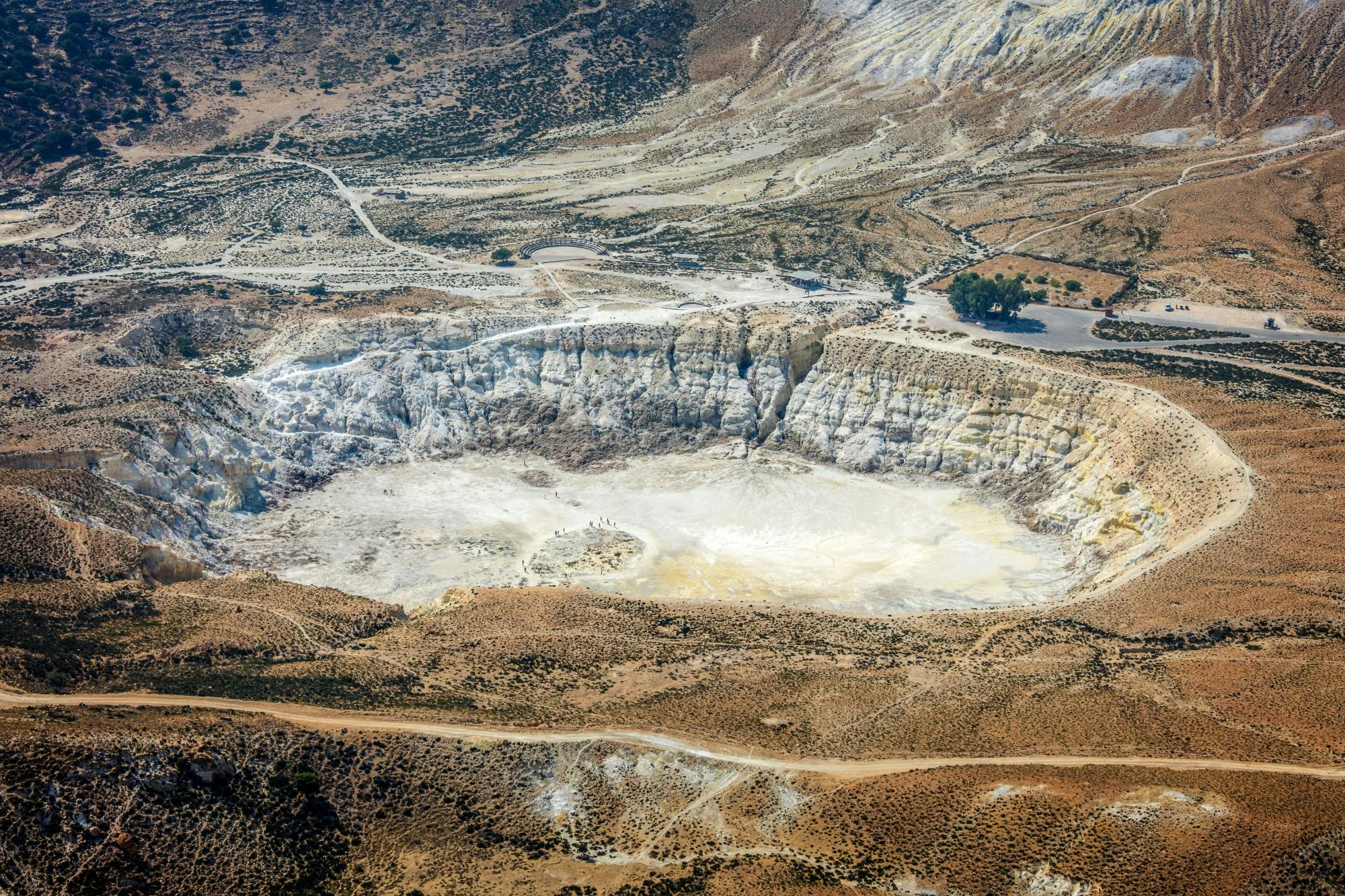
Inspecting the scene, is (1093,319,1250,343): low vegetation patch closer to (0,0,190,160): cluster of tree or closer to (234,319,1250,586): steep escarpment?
(234,319,1250,586): steep escarpment

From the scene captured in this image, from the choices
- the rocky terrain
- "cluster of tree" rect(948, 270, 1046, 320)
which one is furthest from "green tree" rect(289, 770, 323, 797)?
"cluster of tree" rect(948, 270, 1046, 320)

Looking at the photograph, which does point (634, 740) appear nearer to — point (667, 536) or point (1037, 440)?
point (667, 536)

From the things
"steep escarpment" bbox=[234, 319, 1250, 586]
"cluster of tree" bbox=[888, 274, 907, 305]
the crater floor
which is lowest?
the crater floor

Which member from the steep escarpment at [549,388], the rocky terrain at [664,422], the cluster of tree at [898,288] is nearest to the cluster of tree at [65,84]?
the rocky terrain at [664,422]

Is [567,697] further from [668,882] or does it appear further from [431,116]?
[431,116]

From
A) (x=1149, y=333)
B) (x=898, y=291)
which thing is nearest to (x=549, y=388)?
(x=898, y=291)

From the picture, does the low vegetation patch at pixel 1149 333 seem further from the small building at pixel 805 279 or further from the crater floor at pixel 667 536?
the small building at pixel 805 279
